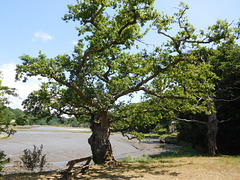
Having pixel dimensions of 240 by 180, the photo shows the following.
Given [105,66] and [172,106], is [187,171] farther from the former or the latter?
[105,66]

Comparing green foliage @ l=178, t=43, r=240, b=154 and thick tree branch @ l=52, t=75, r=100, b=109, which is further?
green foliage @ l=178, t=43, r=240, b=154

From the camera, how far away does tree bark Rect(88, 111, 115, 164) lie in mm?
14092

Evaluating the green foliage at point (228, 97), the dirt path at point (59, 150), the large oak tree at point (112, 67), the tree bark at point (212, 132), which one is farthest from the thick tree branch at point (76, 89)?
the tree bark at point (212, 132)

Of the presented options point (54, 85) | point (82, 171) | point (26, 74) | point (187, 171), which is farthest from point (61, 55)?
point (187, 171)

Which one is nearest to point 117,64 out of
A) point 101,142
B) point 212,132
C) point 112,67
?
point 112,67

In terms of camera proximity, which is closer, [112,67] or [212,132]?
[112,67]

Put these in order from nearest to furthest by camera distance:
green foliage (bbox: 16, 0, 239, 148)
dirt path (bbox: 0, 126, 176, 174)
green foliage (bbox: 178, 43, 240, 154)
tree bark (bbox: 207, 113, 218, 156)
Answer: green foliage (bbox: 16, 0, 239, 148) → dirt path (bbox: 0, 126, 176, 174) → tree bark (bbox: 207, 113, 218, 156) → green foliage (bbox: 178, 43, 240, 154)

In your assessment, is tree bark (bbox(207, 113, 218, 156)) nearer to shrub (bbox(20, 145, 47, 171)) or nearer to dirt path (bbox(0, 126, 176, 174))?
dirt path (bbox(0, 126, 176, 174))

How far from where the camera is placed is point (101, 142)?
46.7 ft

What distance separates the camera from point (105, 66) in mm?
14914

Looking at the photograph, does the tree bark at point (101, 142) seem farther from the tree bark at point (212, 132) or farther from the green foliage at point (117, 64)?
the tree bark at point (212, 132)

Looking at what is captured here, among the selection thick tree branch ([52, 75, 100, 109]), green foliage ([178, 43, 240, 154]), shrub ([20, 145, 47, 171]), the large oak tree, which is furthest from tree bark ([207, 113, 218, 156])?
shrub ([20, 145, 47, 171])

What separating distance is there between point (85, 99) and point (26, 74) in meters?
3.54

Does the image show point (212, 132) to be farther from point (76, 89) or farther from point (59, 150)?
point (59, 150)
